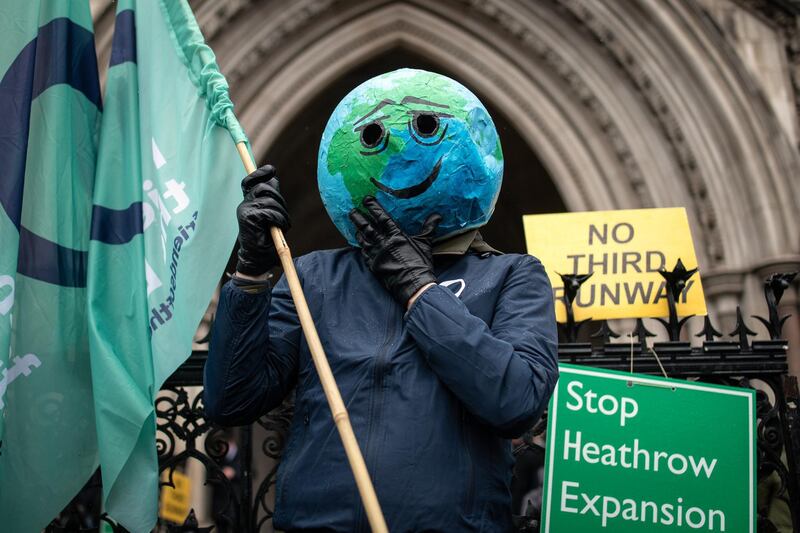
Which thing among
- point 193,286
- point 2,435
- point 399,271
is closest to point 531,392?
point 399,271

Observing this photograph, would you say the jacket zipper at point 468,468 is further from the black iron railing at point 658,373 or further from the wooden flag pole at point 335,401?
the black iron railing at point 658,373

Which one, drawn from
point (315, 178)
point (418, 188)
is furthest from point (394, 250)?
point (315, 178)

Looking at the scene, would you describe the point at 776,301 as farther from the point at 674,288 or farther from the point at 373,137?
the point at 373,137

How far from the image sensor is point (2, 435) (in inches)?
98.7

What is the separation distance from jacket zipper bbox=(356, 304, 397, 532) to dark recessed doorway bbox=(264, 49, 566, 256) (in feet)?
21.2

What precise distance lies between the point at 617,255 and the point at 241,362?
2.30 metres

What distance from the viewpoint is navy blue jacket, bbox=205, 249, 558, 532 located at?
1.65 metres

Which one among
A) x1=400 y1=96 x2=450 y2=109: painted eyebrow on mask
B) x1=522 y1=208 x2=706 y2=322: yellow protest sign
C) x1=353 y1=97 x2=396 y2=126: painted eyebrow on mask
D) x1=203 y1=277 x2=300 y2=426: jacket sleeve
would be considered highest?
x1=522 y1=208 x2=706 y2=322: yellow protest sign

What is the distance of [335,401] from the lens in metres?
1.64

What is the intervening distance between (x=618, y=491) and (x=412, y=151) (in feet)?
4.94

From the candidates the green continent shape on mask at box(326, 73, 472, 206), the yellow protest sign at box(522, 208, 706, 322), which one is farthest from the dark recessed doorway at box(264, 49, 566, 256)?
the green continent shape on mask at box(326, 73, 472, 206)

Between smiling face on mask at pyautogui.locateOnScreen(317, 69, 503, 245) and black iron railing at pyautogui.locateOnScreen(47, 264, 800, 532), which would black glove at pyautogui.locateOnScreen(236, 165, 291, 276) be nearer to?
smiling face on mask at pyautogui.locateOnScreen(317, 69, 503, 245)

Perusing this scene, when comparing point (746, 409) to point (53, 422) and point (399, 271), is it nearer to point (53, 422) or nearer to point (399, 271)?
point (399, 271)

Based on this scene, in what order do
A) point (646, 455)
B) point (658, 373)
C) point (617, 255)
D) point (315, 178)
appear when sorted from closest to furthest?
1. point (646, 455)
2. point (658, 373)
3. point (617, 255)
4. point (315, 178)
